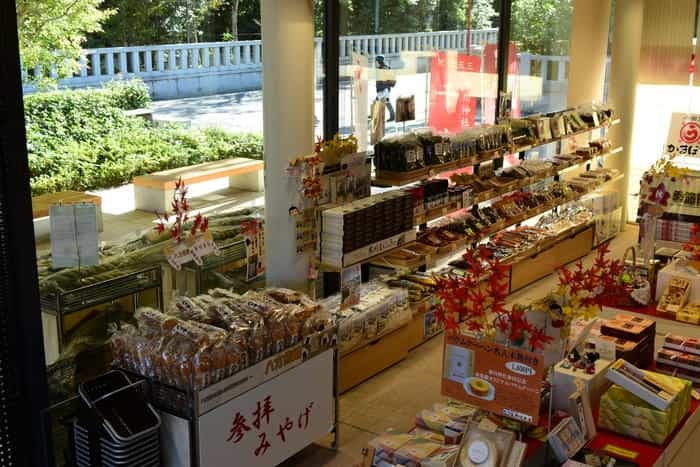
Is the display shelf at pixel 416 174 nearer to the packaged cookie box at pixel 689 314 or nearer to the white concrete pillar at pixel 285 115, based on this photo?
the white concrete pillar at pixel 285 115

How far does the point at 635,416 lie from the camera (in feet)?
13.6

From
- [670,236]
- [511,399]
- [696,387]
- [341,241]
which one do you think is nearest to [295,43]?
[341,241]

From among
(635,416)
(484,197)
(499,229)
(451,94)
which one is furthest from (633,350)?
(451,94)

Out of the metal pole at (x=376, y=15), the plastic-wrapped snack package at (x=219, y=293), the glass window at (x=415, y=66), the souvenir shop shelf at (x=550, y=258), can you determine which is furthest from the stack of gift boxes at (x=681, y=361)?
the metal pole at (x=376, y=15)

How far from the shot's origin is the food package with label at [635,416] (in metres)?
4.12

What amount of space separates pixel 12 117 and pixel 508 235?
5.76 meters

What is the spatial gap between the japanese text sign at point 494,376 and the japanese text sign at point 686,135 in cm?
695

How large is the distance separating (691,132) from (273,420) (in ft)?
23.7

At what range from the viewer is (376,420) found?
19.1 ft

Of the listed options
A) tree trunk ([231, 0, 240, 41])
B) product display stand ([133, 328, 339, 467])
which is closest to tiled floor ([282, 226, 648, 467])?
product display stand ([133, 328, 339, 467])

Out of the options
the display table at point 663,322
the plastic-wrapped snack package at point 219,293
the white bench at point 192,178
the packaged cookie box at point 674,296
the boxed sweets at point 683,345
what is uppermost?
the white bench at point 192,178

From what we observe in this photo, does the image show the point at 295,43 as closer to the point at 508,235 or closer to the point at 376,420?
the point at 376,420

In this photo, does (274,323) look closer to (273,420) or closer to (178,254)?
(273,420)

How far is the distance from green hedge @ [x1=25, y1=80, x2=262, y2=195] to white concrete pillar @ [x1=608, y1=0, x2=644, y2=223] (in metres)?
6.35
